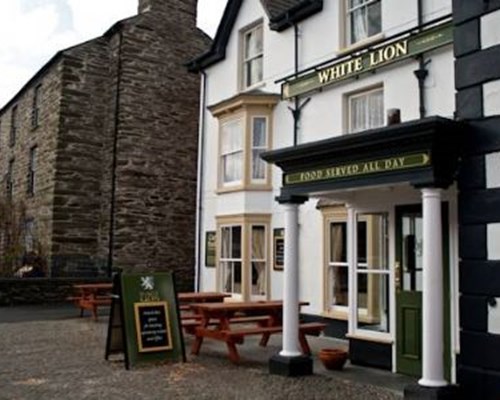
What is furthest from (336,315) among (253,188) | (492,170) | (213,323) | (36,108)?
(36,108)

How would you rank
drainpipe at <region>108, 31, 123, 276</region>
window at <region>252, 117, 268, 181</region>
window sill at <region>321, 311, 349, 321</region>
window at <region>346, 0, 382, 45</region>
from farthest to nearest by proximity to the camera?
1. drainpipe at <region>108, 31, 123, 276</region>
2. window at <region>252, 117, 268, 181</region>
3. window at <region>346, 0, 382, 45</region>
4. window sill at <region>321, 311, 349, 321</region>

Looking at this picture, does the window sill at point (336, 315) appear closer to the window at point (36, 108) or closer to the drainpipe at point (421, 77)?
the drainpipe at point (421, 77)

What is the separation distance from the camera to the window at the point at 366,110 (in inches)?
497

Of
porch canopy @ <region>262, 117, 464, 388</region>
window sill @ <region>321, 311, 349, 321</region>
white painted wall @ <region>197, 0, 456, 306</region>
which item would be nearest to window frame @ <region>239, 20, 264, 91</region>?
white painted wall @ <region>197, 0, 456, 306</region>

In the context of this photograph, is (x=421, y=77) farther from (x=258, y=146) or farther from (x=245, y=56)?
(x=245, y=56)

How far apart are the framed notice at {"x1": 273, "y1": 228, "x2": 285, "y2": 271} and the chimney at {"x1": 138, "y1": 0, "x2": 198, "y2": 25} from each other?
11112 millimetres

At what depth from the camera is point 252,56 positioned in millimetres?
16828

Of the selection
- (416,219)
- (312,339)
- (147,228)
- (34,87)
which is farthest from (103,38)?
(416,219)

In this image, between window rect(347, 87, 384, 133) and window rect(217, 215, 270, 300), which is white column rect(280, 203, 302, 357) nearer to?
window rect(347, 87, 384, 133)

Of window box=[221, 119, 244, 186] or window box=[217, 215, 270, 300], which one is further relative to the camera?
Answer: window box=[221, 119, 244, 186]

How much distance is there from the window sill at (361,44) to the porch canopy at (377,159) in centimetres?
483

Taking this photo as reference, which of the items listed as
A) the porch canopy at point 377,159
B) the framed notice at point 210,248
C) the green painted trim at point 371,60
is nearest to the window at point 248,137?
the green painted trim at point 371,60

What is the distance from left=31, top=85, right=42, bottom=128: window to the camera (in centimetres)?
2366

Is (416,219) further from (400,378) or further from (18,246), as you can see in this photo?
(18,246)
